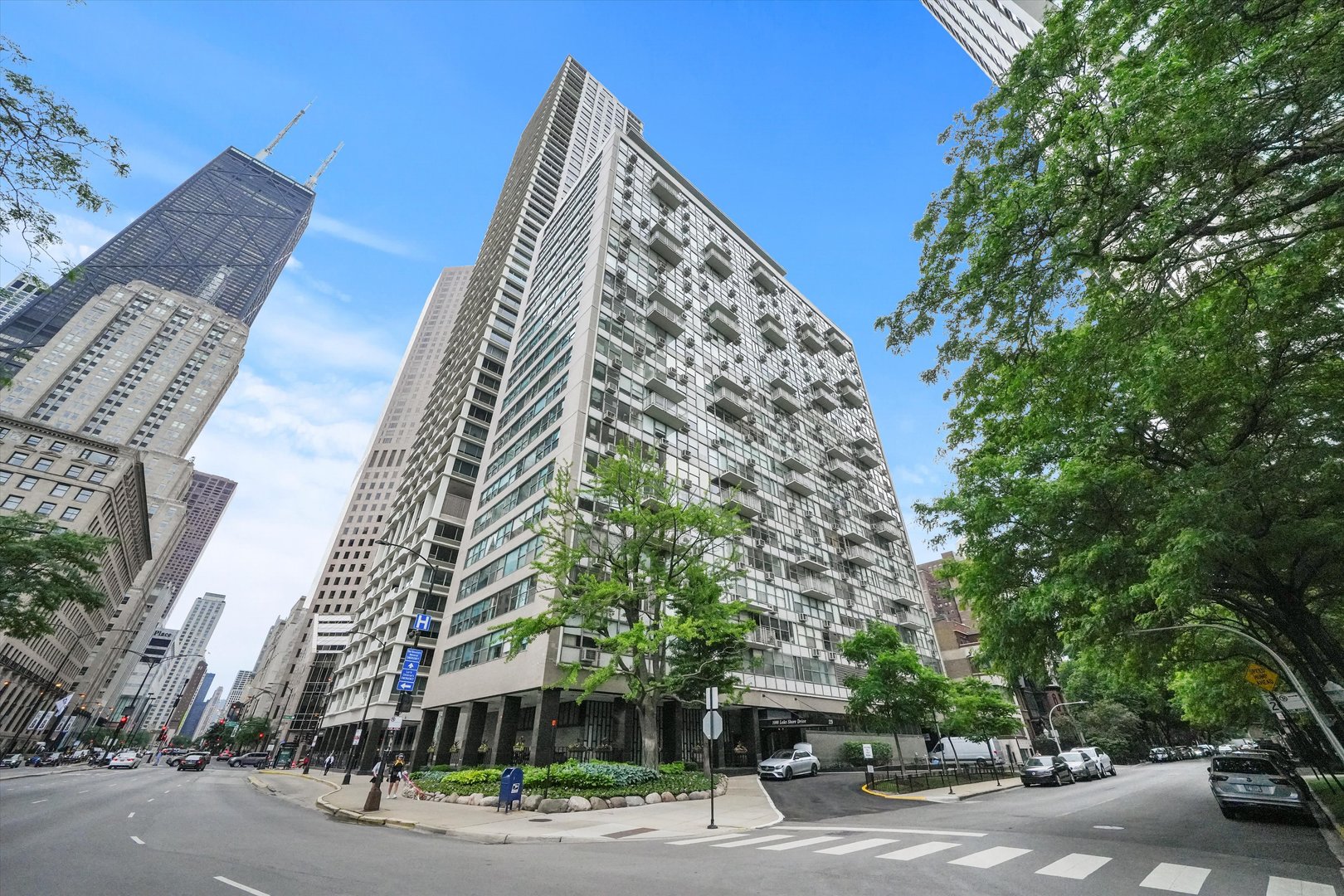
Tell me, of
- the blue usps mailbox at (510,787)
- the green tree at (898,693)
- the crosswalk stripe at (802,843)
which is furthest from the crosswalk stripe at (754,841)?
the green tree at (898,693)

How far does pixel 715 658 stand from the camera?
76.1 ft

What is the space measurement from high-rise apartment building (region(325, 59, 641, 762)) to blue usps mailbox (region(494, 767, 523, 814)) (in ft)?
59.2

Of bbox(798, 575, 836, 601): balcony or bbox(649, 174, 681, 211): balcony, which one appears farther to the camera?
bbox(649, 174, 681, 211): balcony

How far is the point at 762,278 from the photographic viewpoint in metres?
60.5

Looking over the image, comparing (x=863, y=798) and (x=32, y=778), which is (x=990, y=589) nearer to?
(x=863, y=798)

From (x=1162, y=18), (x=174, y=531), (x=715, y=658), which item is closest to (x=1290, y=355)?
(x=1162, y=18)

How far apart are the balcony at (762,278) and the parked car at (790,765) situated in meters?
47.1

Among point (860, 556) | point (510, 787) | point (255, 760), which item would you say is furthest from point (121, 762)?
point (860, 556)

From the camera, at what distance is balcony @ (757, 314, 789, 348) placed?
56000 mm

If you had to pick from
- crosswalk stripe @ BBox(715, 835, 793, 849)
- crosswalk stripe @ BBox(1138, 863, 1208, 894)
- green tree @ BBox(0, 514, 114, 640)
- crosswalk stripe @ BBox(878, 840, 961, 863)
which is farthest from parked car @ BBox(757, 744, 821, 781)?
green tree @ BBox(0, 514, 114, 640)

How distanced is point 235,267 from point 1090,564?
255m

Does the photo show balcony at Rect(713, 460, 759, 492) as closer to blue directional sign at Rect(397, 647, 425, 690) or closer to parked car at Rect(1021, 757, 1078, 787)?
blue directional sign at Rect(397, 647, 425, 690)

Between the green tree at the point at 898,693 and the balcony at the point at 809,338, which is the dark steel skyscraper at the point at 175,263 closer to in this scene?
the balcony at the point at 809,338

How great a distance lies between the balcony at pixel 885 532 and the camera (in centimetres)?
5681
